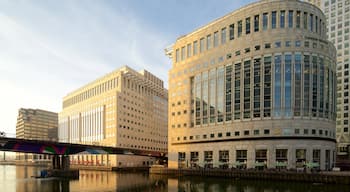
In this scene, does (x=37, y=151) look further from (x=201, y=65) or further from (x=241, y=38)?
(x=241, y=38)

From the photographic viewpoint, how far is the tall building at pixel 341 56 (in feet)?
550

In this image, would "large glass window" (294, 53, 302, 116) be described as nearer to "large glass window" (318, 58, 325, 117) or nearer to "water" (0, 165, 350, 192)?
"large glass window" (318, 58, 325, 117)

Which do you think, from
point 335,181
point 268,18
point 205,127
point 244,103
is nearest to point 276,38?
point 268,18

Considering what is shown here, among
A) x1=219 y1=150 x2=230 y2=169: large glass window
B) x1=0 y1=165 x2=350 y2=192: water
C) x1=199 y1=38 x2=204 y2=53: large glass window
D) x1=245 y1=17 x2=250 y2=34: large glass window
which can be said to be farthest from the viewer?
x1=199 y1=38 x2=204 y2=53: large glass window

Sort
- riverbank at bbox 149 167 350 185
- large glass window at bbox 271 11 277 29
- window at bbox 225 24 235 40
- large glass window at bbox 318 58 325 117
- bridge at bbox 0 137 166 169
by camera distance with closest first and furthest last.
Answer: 1. riverbank at bbox 149 167 350 185
2. bridge at bbox 0 137 166 169
3. large glass window at bbox 318 58 325 117
4. large glass window at bbox 271 11 277 29
5. window at bbox 225 24 235 40

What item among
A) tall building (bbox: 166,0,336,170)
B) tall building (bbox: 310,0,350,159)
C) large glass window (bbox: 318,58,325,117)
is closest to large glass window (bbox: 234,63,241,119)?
tall building (bbox: 166,0,336,170)

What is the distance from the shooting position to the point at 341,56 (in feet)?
576

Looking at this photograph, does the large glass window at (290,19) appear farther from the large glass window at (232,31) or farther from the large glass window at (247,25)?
the large glass window at (232,31)

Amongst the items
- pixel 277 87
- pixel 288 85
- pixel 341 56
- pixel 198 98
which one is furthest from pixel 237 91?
pixel 341 56

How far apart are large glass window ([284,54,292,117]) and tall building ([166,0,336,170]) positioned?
34 cm

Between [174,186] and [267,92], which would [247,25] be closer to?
[267,92]

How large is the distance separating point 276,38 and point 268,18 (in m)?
9.23

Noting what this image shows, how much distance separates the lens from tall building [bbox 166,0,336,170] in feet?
339

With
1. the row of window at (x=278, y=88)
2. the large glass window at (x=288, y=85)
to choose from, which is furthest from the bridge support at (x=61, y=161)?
the large glass window at (x=288, y=85)
